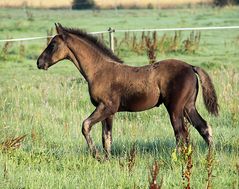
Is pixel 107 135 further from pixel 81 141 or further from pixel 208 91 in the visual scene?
pixel 208 91

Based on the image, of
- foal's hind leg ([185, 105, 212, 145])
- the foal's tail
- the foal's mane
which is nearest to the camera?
foal's hind leg ([185, 105, 212, 145])

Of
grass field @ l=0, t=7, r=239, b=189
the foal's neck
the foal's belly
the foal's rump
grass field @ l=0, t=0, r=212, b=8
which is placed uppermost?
the foal's neck

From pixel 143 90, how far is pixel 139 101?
164 mm

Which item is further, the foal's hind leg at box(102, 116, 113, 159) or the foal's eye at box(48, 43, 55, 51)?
the foal's eye at box(48, 43, 55, 51)

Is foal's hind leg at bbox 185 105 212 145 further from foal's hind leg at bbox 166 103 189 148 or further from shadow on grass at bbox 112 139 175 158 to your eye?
shadow on grass at bbox 112 139 175 158

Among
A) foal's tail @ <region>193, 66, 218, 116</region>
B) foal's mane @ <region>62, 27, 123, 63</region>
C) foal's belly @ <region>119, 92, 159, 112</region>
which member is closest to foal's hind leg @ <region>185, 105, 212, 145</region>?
foal's tail @ <region>193, 66, 218, 116</region>

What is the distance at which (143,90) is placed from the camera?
8.80 metres

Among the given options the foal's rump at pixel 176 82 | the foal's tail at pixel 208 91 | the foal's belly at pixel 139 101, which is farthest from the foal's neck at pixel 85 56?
the foal's tail at pixel 208 91

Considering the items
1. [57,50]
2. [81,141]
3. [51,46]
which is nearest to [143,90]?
[81,141]

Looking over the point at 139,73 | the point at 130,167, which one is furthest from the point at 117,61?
the point at 130,167

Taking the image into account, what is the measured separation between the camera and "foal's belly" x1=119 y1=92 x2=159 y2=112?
346 inches

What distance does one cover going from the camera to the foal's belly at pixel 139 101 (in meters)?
8.78

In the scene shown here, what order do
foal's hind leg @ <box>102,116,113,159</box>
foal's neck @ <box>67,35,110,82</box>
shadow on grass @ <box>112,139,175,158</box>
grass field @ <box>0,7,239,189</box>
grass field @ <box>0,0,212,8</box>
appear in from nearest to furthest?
grass field @ <box>0,7,239,189</box>
shadow on grass @ <box>112,139,175,158</box>
foal's hind leg @ <box>102,116,113,159</box>
foal's neck @ <box>67,35,110,82</box>
grass field @ <box>0,0,212,8</box>

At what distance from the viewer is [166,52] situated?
21234mm
